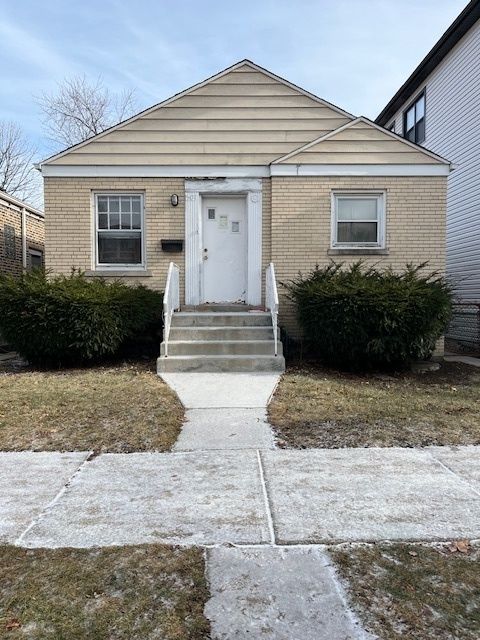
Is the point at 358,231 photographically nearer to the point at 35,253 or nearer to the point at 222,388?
the point at 222,388

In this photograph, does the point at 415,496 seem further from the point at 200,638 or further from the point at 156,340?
the point at 156,340

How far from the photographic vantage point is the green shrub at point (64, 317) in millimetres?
8047

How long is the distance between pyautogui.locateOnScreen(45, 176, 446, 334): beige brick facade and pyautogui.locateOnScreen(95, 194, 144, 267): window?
0.62 ft

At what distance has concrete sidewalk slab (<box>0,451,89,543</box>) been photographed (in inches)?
129

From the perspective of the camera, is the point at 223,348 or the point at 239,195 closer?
the point at 223,348

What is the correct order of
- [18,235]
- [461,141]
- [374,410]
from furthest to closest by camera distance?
1. [18,235]
2. [461,141]
3. [374,410]

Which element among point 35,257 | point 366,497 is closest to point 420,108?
point 35,257

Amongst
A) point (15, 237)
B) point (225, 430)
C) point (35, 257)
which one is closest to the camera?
point (225, 430)

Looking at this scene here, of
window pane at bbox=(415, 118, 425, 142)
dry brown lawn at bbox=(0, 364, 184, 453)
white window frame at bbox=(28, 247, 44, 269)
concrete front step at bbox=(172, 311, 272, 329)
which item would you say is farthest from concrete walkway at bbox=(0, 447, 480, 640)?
window pane at bbox=(415, 118, 425, 142)

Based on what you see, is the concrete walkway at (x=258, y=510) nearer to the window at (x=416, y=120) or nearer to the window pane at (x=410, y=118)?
the window at (x=416, y=120)

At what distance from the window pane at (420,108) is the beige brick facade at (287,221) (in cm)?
832

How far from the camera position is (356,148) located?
384 inches

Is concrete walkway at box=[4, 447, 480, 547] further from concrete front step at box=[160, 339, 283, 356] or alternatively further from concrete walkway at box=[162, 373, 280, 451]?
concrete front step at box=[160, 339, 283, 356]

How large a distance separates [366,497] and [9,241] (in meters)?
13.7
